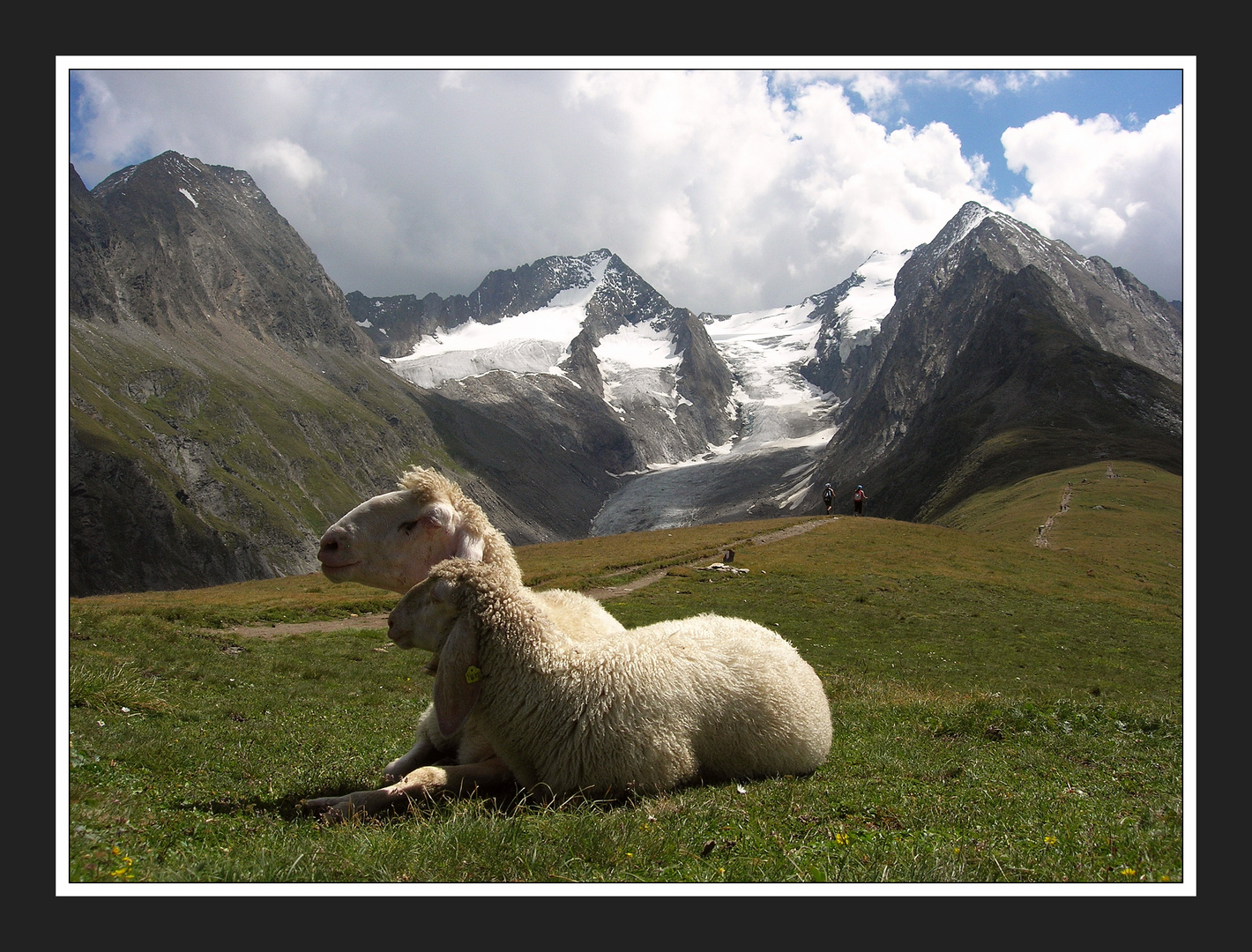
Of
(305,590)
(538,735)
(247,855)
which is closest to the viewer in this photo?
(247,855)

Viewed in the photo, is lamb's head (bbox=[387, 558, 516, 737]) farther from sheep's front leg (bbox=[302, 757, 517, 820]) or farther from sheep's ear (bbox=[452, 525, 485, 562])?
sheep's ear (bbox=[452, 525, 485, 562])

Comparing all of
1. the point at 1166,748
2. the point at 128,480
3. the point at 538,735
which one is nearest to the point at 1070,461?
the point at 1166,748

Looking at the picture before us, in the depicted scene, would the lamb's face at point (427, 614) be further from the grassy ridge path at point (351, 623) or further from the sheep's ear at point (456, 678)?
the grassy ridge path at point (351, 623)

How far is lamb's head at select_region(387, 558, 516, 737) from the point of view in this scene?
701 cm

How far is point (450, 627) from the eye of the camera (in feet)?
23.7

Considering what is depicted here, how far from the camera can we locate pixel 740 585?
4366 cm

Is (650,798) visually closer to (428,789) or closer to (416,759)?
(428,789)

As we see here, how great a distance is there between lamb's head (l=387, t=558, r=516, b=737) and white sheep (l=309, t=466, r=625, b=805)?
0.55 m

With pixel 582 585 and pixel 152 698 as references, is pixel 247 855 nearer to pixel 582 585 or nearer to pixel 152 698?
pixel 152 698

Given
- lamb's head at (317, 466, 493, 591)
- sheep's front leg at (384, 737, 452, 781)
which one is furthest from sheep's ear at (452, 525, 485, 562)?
sheep's front leg at (384, 737, 452, 781)

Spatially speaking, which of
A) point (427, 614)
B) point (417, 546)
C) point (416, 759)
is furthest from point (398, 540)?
point (416, 759)

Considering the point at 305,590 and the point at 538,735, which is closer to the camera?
the point at 538,735
